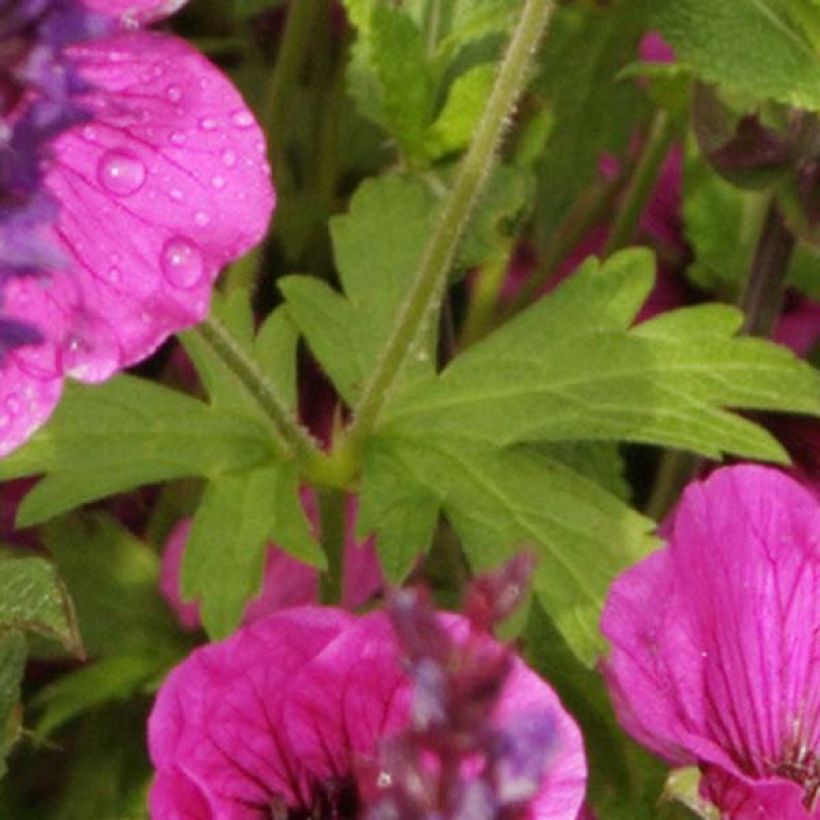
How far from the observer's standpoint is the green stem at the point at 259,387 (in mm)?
828

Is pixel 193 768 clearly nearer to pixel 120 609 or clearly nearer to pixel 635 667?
pixel 635 667

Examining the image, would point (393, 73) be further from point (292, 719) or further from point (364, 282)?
point (292, 719)

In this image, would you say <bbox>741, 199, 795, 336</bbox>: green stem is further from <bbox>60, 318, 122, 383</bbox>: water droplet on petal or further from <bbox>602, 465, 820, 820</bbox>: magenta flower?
<bbox>60, 318, 122, 383</bbox>: water droplet on petal

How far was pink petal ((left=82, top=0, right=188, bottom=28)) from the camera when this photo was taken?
740 mm

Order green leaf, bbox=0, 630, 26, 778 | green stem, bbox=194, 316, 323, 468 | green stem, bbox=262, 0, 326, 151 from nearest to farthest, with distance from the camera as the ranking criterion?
green leaf, bbox=0, 630, 26, 778 < green stem, bbox=194, 316, 323, 468 < green stem, bbox=262, 0, 326, 151

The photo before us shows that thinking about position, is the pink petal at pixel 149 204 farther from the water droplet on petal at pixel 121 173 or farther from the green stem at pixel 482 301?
the green stem at pixel 482 301

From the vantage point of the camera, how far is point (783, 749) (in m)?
0.84

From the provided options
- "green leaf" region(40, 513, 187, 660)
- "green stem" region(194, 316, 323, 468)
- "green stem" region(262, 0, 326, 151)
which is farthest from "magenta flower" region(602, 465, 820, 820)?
"green stem" region(262, 0, 326, 151)

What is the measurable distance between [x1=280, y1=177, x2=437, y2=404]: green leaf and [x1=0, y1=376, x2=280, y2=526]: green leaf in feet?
0.20

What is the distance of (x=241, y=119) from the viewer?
76cm

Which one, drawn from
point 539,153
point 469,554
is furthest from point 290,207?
point 469,554

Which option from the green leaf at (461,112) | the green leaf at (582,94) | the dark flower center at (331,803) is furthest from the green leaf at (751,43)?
the dark flower center at (331,803)

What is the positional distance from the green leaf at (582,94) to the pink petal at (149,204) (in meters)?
0.40

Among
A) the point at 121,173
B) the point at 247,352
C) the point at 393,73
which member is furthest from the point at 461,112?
the point at 121,173
